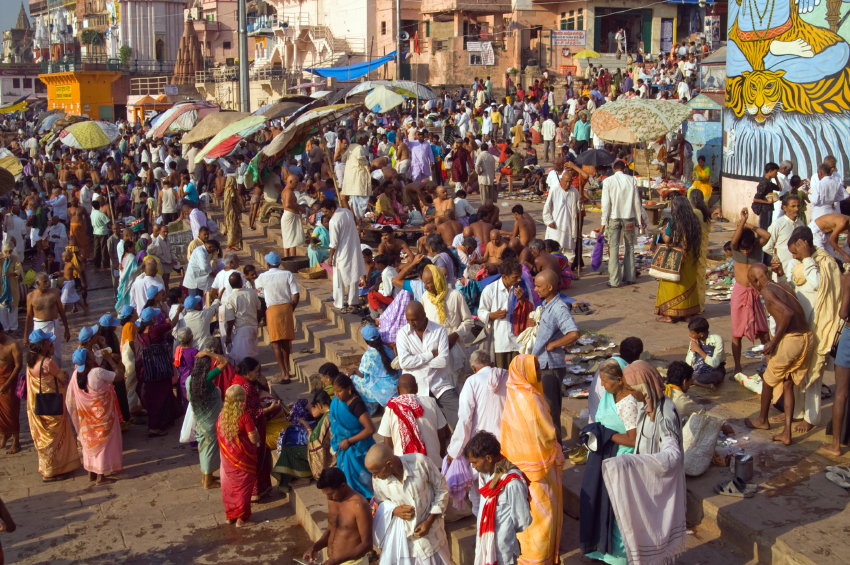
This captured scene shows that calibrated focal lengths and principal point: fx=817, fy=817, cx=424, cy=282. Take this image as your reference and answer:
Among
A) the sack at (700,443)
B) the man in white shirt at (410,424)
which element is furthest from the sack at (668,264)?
the man in white shirt at (410,424)

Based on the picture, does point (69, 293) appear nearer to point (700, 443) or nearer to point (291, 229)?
point (291, 229)

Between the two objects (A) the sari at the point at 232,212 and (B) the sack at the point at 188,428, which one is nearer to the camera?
(B) the sack at the point at 188,428

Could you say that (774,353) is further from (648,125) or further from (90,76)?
(90,76)

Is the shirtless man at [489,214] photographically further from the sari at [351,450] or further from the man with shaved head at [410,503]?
the man with shaved head at [410,503]

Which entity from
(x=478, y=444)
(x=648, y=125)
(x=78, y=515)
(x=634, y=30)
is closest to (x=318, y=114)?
(x=648, y=125)

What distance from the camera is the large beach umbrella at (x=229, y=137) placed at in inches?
512

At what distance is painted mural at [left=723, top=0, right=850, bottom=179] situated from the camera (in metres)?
11.6

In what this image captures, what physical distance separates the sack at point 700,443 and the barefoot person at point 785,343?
735mm

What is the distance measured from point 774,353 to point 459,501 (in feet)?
8.36

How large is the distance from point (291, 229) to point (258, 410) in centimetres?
608

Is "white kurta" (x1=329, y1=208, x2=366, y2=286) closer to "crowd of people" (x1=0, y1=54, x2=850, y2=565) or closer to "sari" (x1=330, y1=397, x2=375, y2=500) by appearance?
"crowd of people" (x1=0, y1=54, x2=850, y2=565)

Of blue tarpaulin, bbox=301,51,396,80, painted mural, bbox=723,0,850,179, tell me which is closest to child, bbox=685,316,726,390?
painted mural, bbox=723,0,850,179

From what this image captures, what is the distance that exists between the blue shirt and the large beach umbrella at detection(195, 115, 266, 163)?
8.38 metres

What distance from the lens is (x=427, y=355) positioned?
20.1 ft
